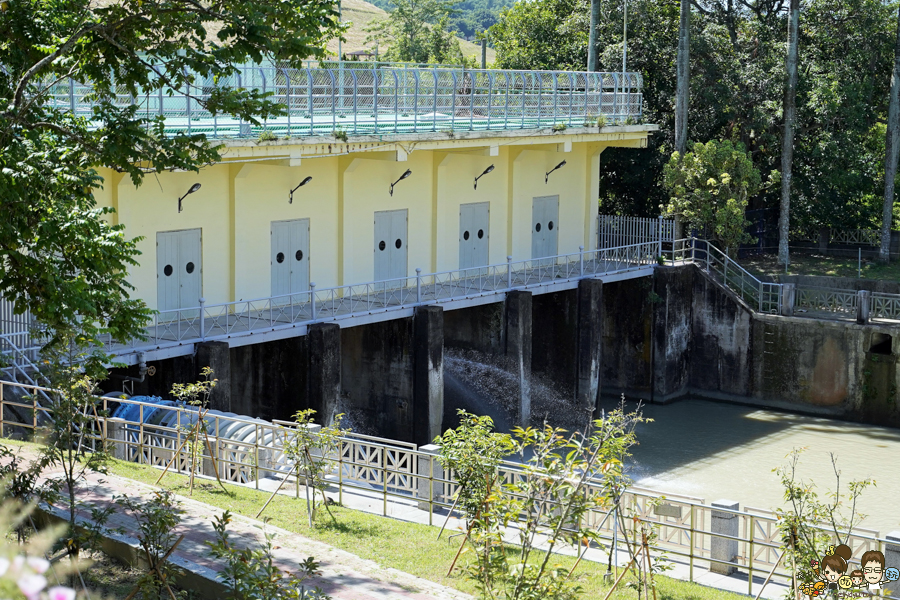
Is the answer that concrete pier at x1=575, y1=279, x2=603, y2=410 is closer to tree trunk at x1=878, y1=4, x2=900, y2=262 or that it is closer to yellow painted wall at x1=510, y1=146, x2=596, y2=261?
yellow painted wall at x1=510, y1=146, x2=596, y2=261

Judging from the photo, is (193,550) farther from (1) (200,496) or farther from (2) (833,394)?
(2) (833,394)

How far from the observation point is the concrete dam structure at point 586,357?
2389 centimetres

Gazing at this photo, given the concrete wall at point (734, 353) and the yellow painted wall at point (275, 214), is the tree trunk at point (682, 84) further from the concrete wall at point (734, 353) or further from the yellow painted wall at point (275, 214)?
the yellow painted wall at point (275, 214)

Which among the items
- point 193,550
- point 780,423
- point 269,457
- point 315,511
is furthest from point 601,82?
point 193,550

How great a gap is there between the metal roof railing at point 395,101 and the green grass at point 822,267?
672cm

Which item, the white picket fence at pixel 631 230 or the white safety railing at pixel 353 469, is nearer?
the white safety railing at pixel 353 469

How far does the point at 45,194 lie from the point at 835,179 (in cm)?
2918

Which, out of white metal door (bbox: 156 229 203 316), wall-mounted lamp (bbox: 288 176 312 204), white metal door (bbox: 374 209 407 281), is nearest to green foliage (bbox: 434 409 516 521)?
white metal door (bbox: 156 229 203 316)

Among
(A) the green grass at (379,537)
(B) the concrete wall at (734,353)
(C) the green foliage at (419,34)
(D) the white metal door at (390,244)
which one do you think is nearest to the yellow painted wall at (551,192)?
(B) the concrete wall at (734,353)

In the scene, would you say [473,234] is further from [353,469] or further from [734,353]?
[353,469]

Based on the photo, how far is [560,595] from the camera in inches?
325

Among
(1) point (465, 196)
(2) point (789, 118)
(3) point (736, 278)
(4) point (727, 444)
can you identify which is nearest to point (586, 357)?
(4) point (727, 444)

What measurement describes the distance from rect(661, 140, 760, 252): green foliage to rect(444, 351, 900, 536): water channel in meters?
5.41

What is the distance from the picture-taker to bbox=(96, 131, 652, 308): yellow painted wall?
22.0m
